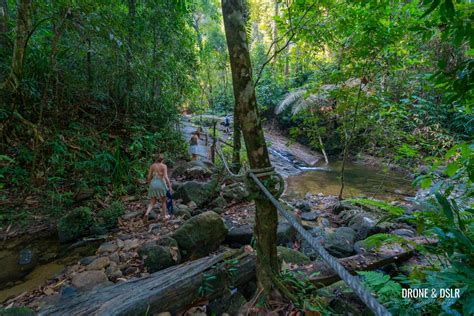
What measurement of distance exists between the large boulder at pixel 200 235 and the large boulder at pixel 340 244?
5.20 feet

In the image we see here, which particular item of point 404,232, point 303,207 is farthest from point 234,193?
point 404,232

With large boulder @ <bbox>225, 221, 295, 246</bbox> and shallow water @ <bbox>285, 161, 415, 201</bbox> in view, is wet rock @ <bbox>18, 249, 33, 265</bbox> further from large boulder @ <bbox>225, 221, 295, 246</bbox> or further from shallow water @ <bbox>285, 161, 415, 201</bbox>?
shallow water @ <bbox>285, 161, 415, 201</bbox>

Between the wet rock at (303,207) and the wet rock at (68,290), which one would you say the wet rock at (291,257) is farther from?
the wet rock at (303,207)

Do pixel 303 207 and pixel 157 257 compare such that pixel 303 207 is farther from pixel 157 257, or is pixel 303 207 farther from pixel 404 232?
pixel 157 257

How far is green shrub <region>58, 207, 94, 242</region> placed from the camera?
4.13 meters

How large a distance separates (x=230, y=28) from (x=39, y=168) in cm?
552

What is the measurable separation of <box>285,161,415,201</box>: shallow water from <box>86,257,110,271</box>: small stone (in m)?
5.59

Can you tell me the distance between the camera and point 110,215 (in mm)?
4617

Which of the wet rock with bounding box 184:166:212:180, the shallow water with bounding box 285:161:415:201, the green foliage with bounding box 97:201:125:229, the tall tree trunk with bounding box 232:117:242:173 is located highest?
the tall tree trunk with bounding box 232:117:242:173

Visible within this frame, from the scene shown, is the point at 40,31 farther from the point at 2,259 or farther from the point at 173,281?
the point at 173,281

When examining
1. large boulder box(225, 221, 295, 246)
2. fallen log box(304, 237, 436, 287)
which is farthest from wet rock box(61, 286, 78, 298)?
fallen log box(304, 237, 436, 287)

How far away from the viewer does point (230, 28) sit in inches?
Answer: 75.6

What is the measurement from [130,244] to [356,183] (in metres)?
7.84

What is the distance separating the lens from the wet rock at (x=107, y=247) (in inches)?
149
